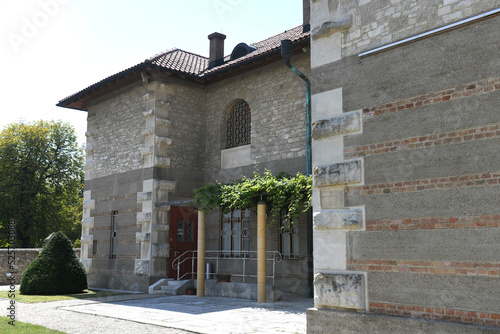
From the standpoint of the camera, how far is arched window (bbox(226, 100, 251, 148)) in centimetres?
1457

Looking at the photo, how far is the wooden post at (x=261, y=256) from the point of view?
36.1 feet

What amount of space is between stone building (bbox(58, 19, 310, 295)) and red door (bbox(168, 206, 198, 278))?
31 millimetres

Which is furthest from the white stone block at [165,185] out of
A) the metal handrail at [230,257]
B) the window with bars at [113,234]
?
the window with bars at [113,234]

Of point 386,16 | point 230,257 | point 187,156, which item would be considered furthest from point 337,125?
point 187,156

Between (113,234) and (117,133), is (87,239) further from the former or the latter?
(117,133)

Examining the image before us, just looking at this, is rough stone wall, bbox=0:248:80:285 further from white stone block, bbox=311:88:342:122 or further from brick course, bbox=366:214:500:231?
brick course, bbox=366:214:500:231

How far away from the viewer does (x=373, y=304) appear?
6359 millimetres

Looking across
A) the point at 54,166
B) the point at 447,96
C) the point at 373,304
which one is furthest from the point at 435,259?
the point at 54,166

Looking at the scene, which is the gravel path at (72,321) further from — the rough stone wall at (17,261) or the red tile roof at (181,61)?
the rough stone wall at (17,261)

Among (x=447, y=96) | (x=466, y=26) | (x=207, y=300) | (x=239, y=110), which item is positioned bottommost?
(x=207, y=300)

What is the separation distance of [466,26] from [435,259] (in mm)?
2983

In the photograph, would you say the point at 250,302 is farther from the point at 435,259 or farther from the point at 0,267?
the point at 0,267

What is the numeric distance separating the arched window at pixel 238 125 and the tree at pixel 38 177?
19493 mm

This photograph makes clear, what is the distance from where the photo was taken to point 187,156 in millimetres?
15078
